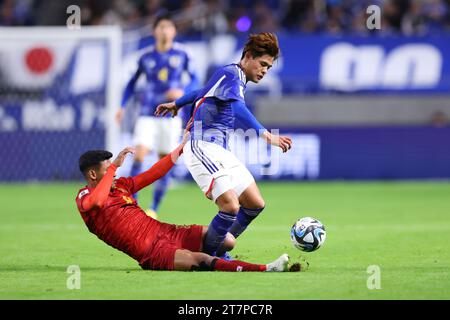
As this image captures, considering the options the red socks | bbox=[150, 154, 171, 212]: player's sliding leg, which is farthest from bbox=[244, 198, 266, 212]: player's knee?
bbox=[150, 154, 171, 212]: player's sliding leg

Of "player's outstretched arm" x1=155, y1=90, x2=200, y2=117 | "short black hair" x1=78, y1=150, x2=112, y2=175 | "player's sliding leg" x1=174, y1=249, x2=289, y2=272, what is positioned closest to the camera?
"player's sliding leg" x1=174, y1=249, x2=289, y2=272

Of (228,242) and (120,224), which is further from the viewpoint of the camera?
(228,242)

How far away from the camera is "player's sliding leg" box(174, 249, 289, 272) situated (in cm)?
802

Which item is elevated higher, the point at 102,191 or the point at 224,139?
the point at 224,139

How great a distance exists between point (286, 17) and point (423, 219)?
390 inches

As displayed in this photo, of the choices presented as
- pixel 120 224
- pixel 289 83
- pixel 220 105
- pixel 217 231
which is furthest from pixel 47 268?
Answer: pixel 289 83

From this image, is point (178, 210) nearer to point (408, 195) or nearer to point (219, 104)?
point (408, 195)

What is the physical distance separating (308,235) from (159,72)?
576 centimetres

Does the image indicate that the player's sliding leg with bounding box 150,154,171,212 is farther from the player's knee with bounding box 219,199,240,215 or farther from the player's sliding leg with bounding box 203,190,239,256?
the player's knee with bounding box 219,199,240,215

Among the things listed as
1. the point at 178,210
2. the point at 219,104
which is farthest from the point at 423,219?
the point at 219,104

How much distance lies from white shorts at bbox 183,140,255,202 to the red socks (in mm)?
527

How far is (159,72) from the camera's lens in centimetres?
1393

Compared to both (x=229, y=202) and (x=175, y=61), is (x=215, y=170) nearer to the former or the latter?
(x=229, y=202)
